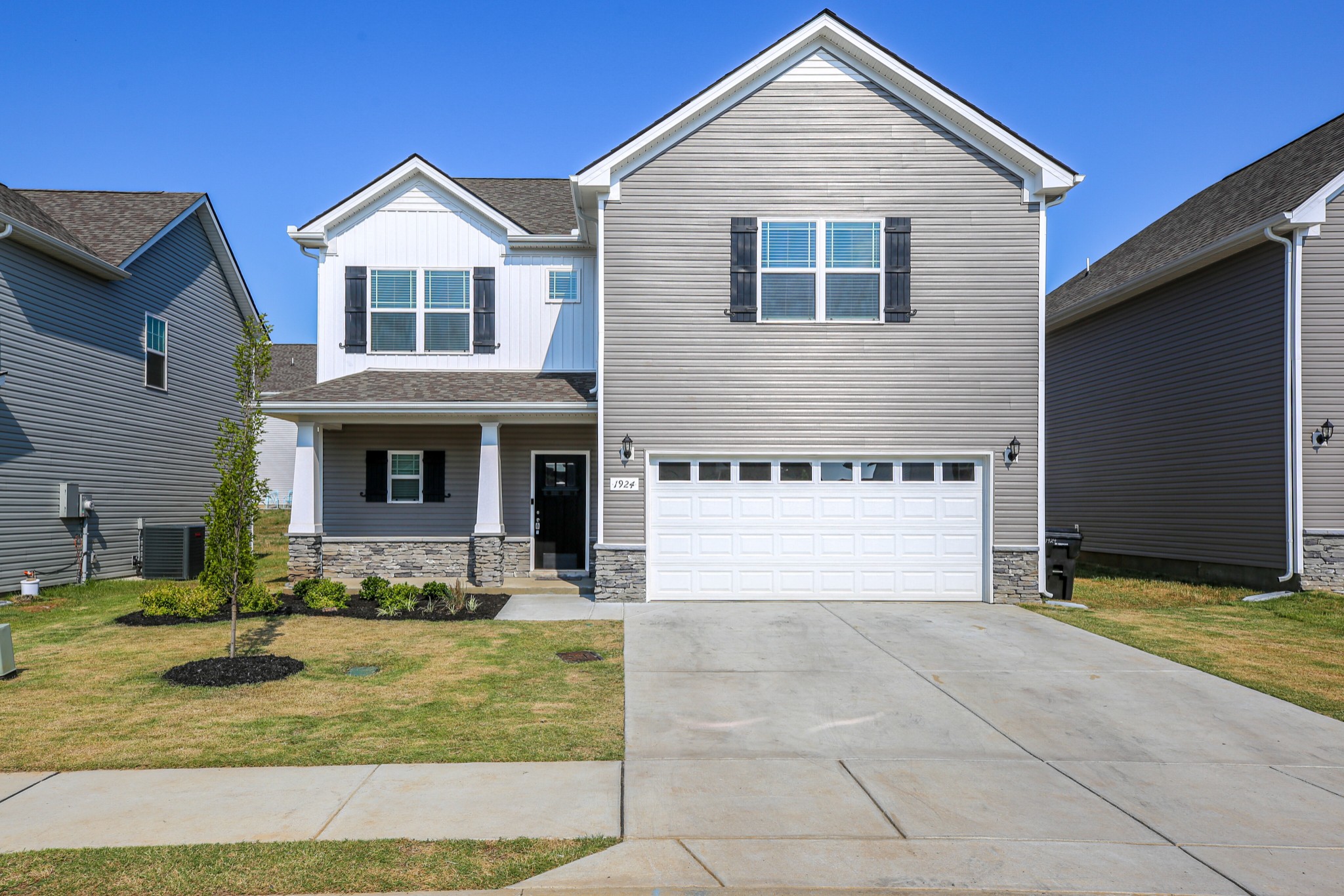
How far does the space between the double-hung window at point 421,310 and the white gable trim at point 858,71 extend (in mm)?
3994

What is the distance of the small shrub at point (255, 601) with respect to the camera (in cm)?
1117

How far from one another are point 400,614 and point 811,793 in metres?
7.75

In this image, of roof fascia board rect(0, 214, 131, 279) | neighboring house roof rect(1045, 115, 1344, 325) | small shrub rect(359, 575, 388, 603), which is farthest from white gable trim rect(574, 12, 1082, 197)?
roof fascia board rect(0, 214, 131, 279)

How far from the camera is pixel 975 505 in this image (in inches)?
508

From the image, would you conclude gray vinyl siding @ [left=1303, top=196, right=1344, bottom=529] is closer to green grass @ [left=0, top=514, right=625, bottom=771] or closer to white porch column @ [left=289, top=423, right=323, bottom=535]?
green grass @ [left=0, top=514, right=625, bottom=771]

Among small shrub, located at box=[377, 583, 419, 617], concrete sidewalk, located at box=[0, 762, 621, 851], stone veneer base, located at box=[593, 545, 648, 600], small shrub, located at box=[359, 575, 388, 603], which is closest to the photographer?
concrete sidewalk, located at box=[0, 762, 621, 851]

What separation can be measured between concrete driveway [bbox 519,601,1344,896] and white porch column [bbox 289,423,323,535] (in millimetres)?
7317

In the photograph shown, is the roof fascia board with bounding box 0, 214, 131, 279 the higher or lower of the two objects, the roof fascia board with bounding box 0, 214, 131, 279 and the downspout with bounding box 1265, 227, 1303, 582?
the higher

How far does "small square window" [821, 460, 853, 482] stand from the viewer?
12883 millimetres

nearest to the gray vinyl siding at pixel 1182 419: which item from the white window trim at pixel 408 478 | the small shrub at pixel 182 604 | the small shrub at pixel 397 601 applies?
the small shrub at pixel 397 601

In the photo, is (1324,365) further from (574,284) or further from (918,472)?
(574,284)

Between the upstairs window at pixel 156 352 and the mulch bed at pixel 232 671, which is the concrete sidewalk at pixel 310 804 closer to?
the mulch bed at pixel 232 671

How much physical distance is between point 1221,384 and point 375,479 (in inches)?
610

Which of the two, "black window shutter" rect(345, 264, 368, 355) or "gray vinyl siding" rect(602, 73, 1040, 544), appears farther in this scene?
"black window shutter" rect(345, 264, 368, 355)
